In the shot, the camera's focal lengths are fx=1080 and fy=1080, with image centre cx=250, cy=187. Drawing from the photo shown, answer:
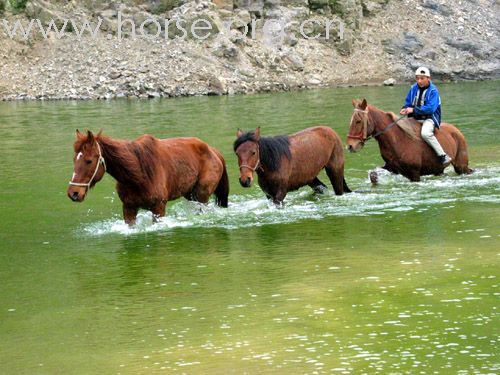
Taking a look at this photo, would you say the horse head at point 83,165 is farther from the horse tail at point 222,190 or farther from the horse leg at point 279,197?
the horse leg at point 279,197

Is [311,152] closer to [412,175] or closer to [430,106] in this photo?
[412,175]

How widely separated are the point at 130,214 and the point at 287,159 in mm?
2764

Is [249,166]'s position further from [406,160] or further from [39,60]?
[39,60]

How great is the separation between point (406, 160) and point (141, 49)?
3287cm

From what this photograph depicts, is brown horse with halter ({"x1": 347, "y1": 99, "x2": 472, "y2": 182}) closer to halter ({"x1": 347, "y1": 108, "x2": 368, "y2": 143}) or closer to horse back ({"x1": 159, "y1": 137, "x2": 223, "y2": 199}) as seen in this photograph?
halter ({"x1": 347, "y1": 108, "x2": 368, "y2": 143})

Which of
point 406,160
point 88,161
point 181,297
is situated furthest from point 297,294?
point 406,160

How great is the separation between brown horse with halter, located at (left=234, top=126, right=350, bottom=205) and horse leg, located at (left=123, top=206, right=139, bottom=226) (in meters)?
1.59

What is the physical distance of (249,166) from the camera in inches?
615

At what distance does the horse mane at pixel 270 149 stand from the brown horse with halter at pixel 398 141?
76.9 inches

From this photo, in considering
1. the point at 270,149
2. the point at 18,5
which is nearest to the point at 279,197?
the point at 270,149

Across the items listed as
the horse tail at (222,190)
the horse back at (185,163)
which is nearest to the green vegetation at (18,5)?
the horse tail at (222,190)

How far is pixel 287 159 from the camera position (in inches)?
651

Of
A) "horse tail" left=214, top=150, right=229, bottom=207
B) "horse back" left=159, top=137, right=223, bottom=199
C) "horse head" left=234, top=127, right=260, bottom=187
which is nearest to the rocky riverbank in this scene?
"horse tail" left=214, top=150, right=229, bottom=207

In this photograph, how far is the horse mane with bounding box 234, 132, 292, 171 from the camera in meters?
15.9
